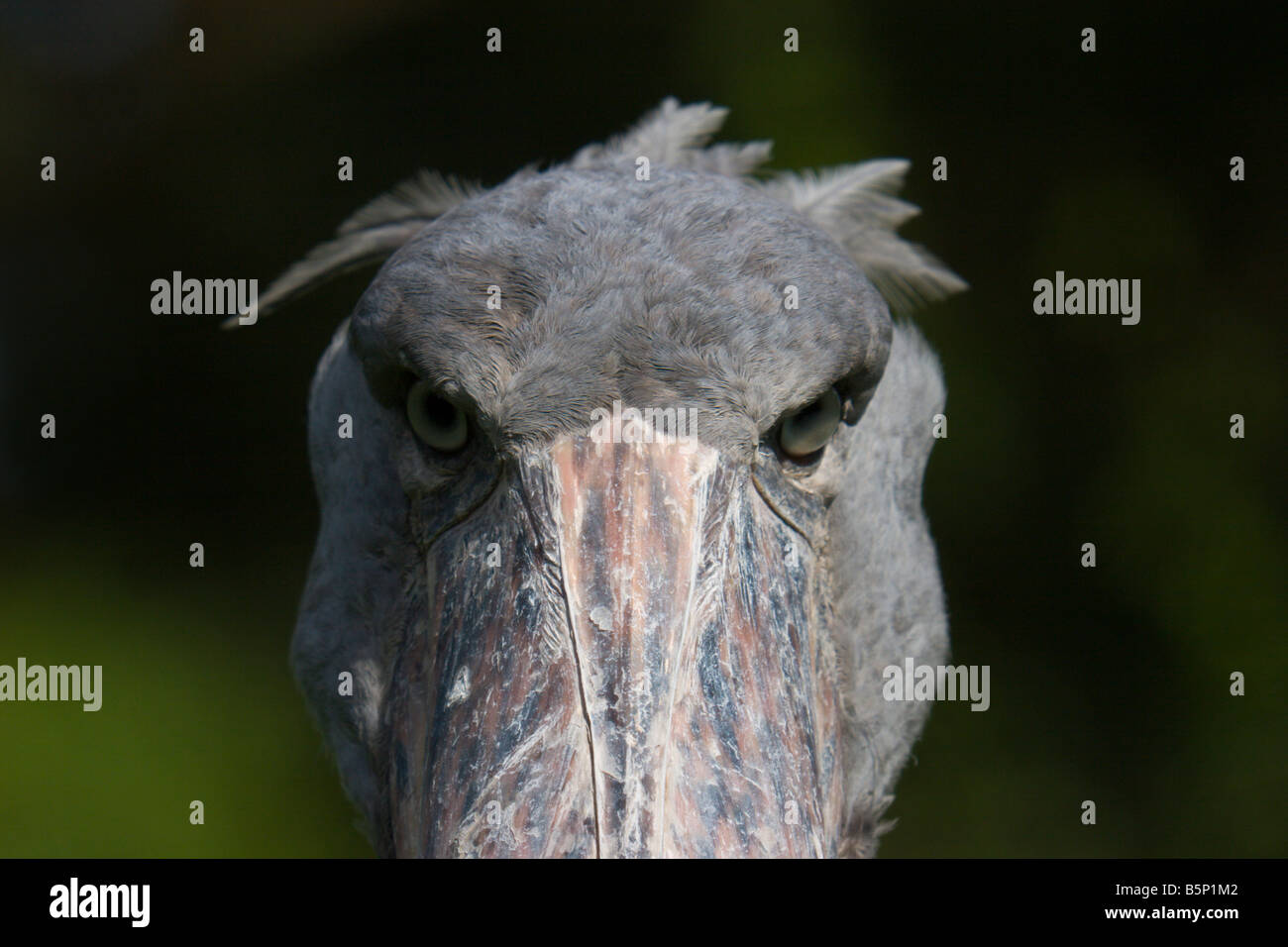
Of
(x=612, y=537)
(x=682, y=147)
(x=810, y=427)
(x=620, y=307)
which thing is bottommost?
(x=612, y=537)

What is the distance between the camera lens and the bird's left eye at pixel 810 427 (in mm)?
1741

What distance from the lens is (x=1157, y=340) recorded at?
15.6 feet

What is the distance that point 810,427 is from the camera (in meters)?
1.76

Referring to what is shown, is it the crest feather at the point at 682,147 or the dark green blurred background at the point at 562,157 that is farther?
the dark green blurred background at the point at 562,157

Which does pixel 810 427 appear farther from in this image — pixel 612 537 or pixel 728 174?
pixel 728 174

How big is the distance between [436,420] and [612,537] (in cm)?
35

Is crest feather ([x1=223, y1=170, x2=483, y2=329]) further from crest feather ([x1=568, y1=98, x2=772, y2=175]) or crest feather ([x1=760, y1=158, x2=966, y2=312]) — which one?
crest feather ([x1=760, y1=158, x2=966, y2=312])

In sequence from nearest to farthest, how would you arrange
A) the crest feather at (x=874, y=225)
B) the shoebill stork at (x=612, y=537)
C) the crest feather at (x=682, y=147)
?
the shoebill stork at (x=612, y=537) → the crest feather at (x=682, y=147) → the crest feather at (x=874, y=225)

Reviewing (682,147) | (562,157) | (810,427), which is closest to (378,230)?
(682,147)

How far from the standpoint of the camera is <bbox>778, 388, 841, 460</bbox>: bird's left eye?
5.71 ft

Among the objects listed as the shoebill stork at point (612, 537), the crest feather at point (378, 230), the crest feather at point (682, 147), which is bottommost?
the shoebill stork at point (612, 537)

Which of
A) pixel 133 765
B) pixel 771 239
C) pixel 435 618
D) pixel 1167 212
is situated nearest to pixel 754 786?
pixel 435 618

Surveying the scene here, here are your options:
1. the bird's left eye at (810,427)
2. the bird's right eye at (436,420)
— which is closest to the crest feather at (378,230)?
the bird's right eye at (436,420)

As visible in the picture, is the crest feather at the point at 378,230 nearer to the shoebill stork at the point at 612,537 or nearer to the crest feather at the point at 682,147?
the crest feather at the point at 682,147
